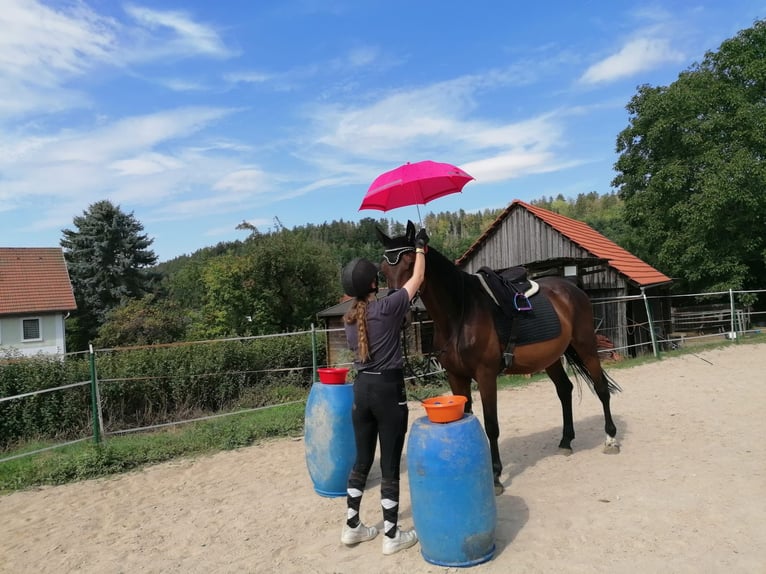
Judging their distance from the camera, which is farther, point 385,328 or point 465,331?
point 465,331

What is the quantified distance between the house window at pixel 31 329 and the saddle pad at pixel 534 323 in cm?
2765

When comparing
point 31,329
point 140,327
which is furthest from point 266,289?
point 31,329

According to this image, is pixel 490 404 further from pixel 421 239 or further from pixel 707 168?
pixel 707 168

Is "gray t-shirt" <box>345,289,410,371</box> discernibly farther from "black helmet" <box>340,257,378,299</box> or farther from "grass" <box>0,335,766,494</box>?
"grass" <box>0,335,766,494</box>

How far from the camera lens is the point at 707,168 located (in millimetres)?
19938

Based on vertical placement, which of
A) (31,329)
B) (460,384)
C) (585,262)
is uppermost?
(585,262)

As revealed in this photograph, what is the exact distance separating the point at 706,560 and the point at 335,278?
1062 inches

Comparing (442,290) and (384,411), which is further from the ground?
(442,290)

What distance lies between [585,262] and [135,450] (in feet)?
38.1

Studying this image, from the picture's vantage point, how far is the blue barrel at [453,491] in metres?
2.77

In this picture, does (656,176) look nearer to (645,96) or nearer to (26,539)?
(645,96)

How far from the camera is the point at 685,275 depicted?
21.2 m

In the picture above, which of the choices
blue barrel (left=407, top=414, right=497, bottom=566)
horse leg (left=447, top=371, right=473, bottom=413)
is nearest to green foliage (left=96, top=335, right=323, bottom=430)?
horse leg (left=447, top=371, right=473, bottom=413)

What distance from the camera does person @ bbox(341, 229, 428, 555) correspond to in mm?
2988
